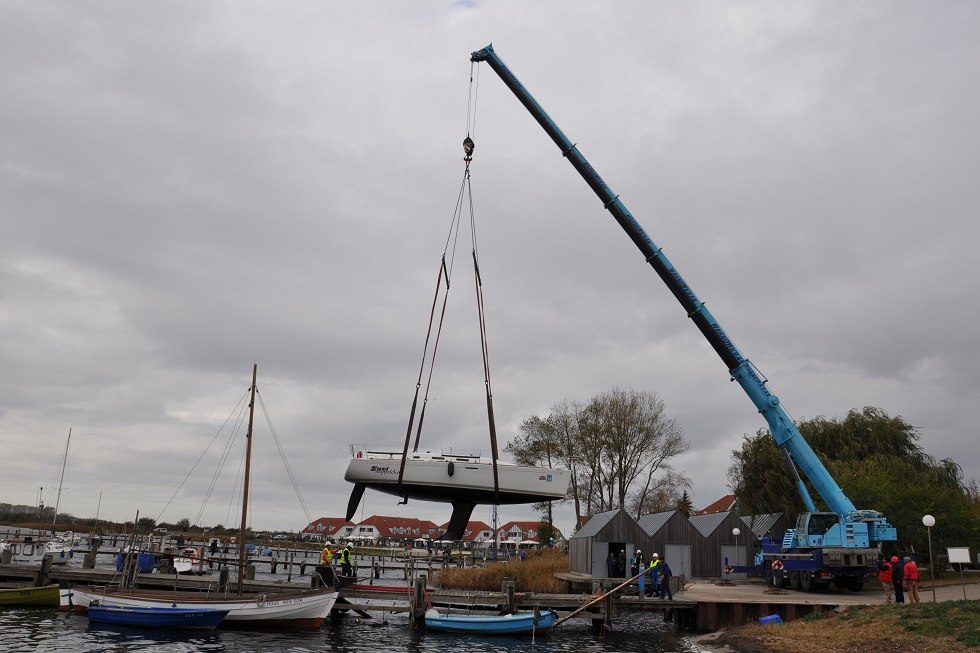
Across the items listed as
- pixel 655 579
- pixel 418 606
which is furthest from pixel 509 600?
pixel 655 579

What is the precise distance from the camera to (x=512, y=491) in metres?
21.2

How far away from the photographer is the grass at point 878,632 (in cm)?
1495

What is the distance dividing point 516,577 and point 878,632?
20579 millimetres

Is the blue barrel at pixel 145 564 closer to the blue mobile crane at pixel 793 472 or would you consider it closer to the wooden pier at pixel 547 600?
the wooden pier at pixel 547 600

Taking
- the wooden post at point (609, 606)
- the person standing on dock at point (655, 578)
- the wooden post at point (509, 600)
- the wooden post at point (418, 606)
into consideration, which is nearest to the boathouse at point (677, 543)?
the person standing on dock at point (655, 578)

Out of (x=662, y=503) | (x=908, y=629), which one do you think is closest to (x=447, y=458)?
(x=908, y=629)

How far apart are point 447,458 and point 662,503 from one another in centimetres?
4152

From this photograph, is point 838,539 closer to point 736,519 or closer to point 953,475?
point 736,519

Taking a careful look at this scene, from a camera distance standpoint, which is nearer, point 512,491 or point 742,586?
point 512,491

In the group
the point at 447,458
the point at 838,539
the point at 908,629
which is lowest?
the point at 908,629

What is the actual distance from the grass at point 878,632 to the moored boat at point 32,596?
77.5 ft

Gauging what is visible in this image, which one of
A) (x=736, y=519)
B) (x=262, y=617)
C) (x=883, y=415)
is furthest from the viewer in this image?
(x=883, y=415)

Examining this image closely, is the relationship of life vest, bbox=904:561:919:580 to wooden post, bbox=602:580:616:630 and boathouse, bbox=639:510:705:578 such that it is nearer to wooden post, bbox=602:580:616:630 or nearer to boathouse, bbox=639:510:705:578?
wooden post, bbox=602:580:616:630

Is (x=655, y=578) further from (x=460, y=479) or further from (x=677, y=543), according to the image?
(x=460, y=479)
